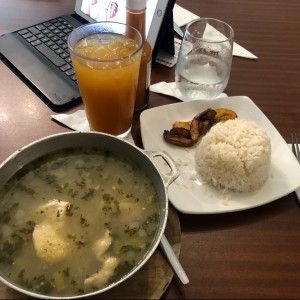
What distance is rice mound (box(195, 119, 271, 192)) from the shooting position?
0.92 metres

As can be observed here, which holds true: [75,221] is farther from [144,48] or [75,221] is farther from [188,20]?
[188,20]

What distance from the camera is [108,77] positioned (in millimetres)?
924

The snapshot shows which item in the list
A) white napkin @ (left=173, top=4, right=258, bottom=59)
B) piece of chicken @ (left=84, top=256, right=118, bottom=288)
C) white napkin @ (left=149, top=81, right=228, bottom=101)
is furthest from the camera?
white napkin @ (left=173, top=4, right=258, bottom=59)

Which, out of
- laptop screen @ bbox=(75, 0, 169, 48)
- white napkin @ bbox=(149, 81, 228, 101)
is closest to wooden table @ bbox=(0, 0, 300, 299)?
white napkin @ bbox=(149, 81, 228, 101)

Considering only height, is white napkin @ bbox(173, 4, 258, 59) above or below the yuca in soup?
above

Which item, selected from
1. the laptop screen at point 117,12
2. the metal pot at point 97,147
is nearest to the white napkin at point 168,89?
the laptop screen at point 117,12

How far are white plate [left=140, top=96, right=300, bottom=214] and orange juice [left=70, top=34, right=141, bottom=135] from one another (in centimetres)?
9

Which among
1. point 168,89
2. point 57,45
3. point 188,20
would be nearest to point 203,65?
point 168,89

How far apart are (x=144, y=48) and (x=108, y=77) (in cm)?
17

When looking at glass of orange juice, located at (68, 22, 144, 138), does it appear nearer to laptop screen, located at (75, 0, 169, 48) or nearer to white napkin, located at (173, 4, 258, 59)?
laptop screen, located at (75, 0, 169, 48)

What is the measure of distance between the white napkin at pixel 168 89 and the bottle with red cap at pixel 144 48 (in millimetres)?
68

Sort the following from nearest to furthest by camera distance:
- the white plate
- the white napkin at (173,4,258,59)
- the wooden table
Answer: the wooden table → the white plate → the white napkin at (173,4,258,59)

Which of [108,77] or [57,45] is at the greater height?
[108,77]

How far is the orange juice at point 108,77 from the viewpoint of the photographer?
914 millimetres
